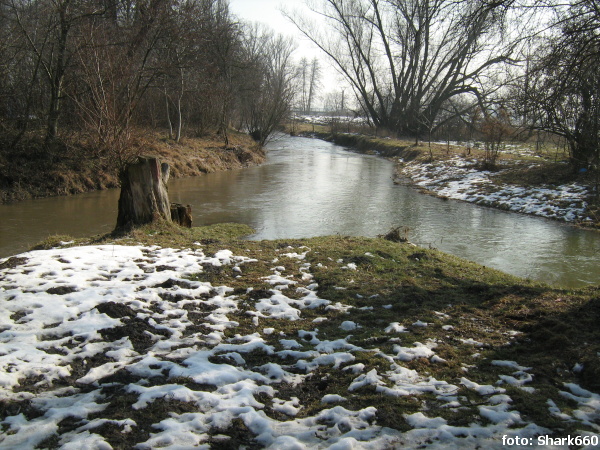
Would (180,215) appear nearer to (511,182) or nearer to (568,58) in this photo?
(568,58)

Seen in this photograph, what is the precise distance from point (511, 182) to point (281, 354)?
16604mm

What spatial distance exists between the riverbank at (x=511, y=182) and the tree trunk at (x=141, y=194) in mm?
11808

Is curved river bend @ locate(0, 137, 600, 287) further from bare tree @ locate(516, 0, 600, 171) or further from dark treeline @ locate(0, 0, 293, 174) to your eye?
bare tree @ locate(516, 0, 600, 171)

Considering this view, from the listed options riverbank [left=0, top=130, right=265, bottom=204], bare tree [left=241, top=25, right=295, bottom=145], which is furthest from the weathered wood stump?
bare tree [left=241, top=25, right=295, bottom=145]

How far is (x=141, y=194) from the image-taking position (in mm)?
8711

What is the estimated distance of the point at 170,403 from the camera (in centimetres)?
339

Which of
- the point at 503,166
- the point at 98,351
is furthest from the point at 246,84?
the point at 98,351

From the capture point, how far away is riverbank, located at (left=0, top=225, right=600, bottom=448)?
3.09 m

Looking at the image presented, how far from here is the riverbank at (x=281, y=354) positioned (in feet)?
10.2

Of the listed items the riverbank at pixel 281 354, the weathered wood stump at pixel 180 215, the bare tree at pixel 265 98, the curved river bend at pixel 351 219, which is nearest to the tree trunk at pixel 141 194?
the weathered wood stump at pixel 180 215

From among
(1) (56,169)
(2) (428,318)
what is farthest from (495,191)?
(1) (56,169)

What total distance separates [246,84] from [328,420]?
34111 millimetres

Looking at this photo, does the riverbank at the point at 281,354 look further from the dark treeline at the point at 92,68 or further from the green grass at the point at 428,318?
the dark treeline at the point at 92,68

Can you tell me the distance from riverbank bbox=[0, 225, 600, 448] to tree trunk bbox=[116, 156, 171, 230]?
5.75ft
